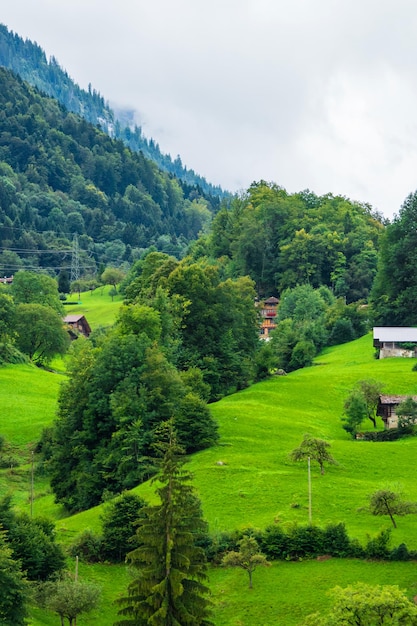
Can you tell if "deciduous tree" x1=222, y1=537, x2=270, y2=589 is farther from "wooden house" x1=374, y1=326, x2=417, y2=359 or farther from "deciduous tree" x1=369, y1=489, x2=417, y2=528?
"wooden house" x1=374, y1=326, x2=417, y2=359

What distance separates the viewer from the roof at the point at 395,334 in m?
88.9

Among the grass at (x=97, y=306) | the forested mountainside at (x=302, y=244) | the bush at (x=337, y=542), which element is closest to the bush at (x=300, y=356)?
the forested mountainside at (x=302, y=244)

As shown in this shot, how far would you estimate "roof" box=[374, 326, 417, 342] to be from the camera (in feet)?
292

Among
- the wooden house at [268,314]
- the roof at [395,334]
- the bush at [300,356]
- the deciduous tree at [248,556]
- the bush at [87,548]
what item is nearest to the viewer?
the deciduous tree at [248,556]

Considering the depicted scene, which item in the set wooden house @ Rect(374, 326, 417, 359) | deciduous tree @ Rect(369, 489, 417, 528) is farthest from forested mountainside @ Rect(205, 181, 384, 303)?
deciduous tree @ Rect(369, 489, 417, 528)

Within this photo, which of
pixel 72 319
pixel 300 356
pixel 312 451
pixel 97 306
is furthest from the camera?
pixel 97 306

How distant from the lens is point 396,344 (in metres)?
89.1

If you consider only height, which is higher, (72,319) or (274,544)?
(72,319)

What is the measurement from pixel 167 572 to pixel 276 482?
66.1 ft

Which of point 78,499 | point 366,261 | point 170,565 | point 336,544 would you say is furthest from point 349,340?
point 170,565

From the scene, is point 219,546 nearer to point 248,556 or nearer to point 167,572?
point 248,556

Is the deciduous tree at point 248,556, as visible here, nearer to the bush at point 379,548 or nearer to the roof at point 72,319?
the bush at point 379,548

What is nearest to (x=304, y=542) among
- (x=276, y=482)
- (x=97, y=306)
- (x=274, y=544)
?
(x=274, y=544)

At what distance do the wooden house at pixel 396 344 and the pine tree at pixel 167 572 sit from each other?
2339 inches
